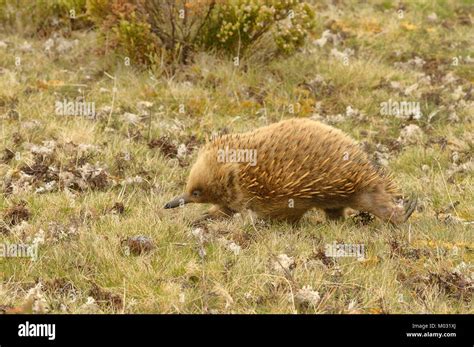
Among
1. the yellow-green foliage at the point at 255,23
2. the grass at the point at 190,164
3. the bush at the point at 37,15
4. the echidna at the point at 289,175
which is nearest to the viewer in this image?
the grass at the point at 190,164

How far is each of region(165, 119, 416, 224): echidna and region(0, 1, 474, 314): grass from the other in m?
0.16

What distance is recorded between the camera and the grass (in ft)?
15.2

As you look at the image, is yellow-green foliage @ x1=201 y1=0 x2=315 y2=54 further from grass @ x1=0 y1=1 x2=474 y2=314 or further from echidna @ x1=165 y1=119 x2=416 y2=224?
echidna @ x1=165 y1=119 x2=416 y2=224

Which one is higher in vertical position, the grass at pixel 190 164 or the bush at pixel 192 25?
the bush at pixel 192 25

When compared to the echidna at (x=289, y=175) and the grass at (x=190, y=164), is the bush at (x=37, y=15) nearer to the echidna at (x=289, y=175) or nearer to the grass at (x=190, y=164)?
the grass at (x=190, y=164)

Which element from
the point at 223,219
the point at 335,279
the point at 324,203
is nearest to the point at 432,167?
the point at 324,203

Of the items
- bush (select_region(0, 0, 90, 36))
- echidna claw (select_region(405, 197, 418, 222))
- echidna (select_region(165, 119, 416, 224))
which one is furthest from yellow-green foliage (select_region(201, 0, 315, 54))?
echidna claw (select_region(405, 197, 418, 222))

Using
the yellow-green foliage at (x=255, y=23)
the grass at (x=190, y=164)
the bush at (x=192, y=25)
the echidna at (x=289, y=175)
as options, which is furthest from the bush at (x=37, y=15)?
the echidna at (x=289, y=175)

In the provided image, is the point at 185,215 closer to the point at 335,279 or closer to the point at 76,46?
the point at 335,279

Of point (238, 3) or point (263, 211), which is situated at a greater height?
point (238, 3)

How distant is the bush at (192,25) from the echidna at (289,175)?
356cm

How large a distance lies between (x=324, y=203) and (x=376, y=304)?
148 centimetres

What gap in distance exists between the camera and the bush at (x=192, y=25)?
919cm

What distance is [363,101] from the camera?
906 cm
